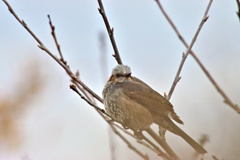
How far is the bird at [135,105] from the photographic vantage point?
4.11 meters

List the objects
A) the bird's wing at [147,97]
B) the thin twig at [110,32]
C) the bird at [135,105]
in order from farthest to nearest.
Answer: the bird's wing at [147,97]
the bird at [135,105]
the thin twig at [110,32]

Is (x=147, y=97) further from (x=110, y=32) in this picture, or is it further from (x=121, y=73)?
(x=110, y=32)

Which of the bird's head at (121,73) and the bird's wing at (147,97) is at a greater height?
the bird's head at (121,73)

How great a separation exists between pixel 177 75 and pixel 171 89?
0.23 metres

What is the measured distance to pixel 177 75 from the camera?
13.4ft

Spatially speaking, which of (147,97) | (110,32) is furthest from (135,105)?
(110,32)

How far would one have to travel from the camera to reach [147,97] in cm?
464

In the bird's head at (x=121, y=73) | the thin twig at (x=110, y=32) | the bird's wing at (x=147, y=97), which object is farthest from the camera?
the bird's head at (x=121, y=73)

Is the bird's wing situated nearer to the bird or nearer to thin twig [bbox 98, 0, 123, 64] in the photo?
the bird

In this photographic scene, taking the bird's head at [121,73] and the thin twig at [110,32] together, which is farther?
the bird's head at [121,73]

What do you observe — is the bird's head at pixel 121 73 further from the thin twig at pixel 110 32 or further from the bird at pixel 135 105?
the thin twig at pixel 110 32

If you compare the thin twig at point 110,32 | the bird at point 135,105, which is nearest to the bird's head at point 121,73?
the bird at point 135,105

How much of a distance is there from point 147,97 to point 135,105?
0.75 feet

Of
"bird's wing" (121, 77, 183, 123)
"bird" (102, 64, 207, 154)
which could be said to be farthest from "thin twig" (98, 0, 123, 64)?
"bird's wing" (121, 77, 183, 123)
